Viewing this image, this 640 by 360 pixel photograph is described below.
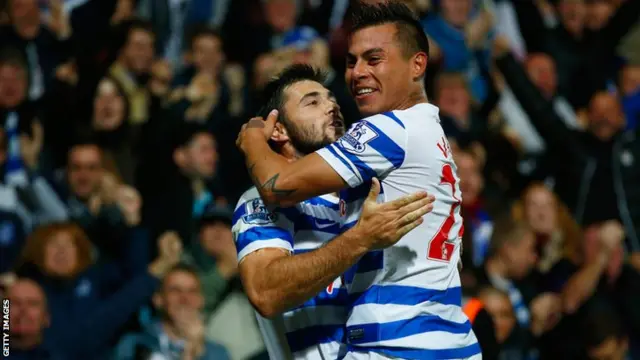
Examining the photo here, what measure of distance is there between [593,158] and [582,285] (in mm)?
1309

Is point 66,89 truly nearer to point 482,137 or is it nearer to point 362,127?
point 482,137

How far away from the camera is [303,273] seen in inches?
175

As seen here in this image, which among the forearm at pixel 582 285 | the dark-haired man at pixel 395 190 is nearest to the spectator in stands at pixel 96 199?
the forearm at pixel 582 285

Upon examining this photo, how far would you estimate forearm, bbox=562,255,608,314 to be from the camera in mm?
8695

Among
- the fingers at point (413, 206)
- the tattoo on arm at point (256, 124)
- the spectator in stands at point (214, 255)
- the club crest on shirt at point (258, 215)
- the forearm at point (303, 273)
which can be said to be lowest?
the spectator in stands at point (214, 255)

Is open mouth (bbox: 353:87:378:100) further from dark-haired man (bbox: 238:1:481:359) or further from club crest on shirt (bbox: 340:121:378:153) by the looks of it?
club crest on shirt (bbox: 340:121:378:153)

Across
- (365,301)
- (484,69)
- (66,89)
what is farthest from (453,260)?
(484,69)

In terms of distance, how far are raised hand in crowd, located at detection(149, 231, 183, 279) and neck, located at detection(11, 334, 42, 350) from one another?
1236mm

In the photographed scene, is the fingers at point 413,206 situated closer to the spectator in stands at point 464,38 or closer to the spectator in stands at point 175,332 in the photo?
the spectator in stands at point 175,332

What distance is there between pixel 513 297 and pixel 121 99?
307 cm

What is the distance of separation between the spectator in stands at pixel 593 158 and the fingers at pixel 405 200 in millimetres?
5273

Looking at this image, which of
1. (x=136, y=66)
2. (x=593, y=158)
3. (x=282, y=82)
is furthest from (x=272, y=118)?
(x=593, y=158)

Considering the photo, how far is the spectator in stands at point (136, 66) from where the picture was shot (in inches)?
356

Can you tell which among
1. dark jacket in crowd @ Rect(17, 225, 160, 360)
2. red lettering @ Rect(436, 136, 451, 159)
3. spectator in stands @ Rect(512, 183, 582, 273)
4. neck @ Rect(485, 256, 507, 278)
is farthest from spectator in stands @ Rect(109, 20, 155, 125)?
red lettering @ Rect(436, 136, 451, 159)
